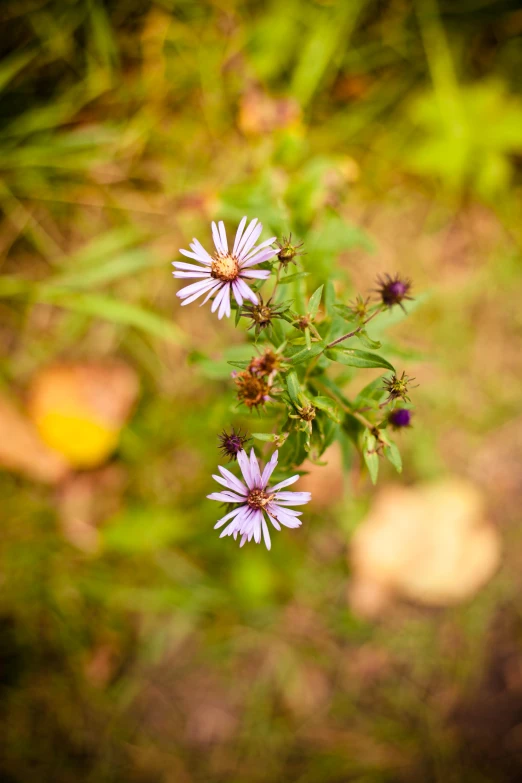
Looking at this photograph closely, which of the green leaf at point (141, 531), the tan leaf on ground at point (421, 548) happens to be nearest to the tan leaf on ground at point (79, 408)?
the green leaf at point (141, 531)

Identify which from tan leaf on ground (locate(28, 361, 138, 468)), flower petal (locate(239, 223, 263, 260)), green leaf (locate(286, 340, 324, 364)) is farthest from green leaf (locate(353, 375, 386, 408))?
tan leaf on ground (locate(28, 361, 138, 468))

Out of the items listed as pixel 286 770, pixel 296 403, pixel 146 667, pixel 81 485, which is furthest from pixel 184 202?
pixel 286 770

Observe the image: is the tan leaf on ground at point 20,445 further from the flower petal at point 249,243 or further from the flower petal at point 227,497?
the flower petal at point 249,243

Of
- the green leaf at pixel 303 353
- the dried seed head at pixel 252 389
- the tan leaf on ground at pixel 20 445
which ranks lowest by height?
the dried seed head at pixel 252 389

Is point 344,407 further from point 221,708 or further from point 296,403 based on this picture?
point 221,708

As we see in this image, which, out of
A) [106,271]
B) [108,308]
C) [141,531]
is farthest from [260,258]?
[141,531]

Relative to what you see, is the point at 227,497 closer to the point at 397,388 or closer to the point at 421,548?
the point at 397,388

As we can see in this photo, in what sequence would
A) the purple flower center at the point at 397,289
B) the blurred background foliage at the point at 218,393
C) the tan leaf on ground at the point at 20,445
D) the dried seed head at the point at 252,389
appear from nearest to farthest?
1. the dried seed head at the point at 252,389
2. the purple flower center at the point at 397,289
3. the blurred background foliage at the point at 218,393
4. the tan leaf on ground at the point at 20,445
